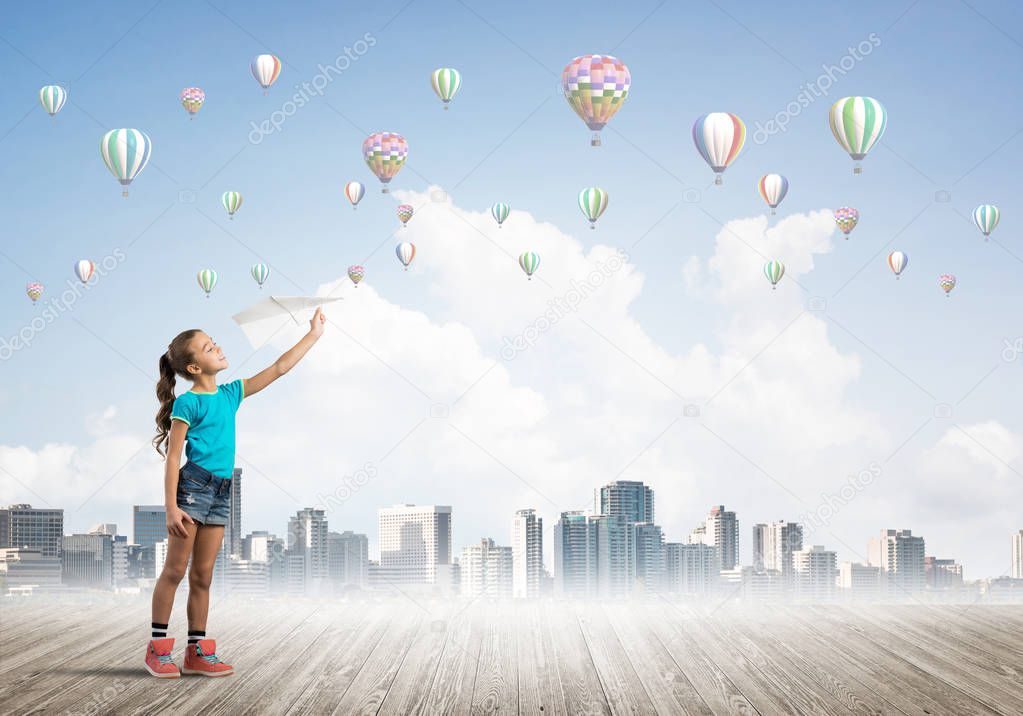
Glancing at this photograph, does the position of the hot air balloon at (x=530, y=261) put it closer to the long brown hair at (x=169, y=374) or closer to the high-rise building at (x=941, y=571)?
the high-rise building at (x=941, y=571)

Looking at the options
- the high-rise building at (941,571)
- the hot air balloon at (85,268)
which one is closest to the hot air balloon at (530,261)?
→ the hot air balloon at (85,268)

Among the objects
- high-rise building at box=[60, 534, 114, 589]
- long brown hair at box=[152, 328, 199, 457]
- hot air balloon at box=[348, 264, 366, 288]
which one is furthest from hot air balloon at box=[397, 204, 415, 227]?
long brown hair at box=[152, 328, 199, 457]

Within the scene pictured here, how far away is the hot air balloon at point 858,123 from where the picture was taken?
10.2 metres

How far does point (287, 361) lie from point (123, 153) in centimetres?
725

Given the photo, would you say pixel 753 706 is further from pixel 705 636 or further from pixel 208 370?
pixel 208 370

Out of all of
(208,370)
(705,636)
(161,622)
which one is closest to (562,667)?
(705,636)

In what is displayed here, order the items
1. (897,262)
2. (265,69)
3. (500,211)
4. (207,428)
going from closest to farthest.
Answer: (207,428), (265,69), (500,211), (897,262)

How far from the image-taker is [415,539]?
1270 centimetres

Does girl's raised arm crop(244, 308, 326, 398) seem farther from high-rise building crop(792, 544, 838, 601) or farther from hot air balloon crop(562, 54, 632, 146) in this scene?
high-rise building crop(792, 544, 838, 601)

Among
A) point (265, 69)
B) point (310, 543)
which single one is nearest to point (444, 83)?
point (265, 69)

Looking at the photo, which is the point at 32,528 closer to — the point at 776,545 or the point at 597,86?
the point at 597,86

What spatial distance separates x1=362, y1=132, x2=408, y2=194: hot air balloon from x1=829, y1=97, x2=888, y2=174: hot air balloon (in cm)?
465

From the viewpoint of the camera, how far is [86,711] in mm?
3096

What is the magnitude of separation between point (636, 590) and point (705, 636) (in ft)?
4.50
